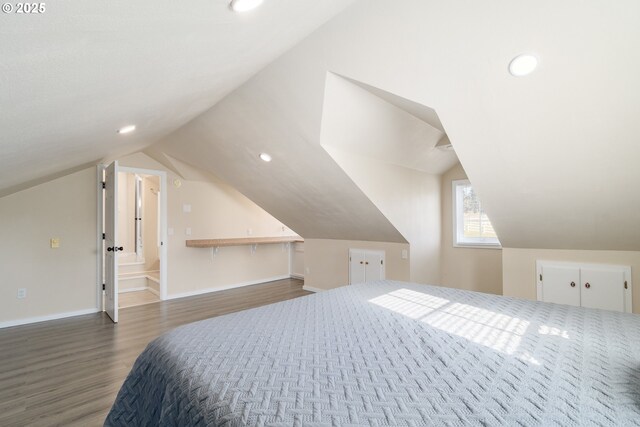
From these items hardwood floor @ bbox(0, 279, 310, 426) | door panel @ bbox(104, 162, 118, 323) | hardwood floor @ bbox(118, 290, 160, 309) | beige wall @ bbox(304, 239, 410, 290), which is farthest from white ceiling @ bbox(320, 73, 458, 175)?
hardwood floor @ bbox(118, 290, 160, 309)

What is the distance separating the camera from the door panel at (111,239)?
401cm

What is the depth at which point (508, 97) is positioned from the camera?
84.4 inches

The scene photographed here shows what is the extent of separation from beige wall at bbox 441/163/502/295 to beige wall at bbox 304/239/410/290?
0.93 m

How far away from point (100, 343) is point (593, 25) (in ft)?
15.6

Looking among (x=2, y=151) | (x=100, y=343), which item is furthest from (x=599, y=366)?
(x=100, y=343)

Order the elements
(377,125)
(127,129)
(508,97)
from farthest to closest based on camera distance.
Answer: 1. (377,125)
2. (127,129)
3. (508,97)

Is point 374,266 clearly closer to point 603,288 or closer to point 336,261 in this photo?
point 336,261

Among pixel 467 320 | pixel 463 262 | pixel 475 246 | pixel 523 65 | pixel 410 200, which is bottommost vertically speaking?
pixel 463 262

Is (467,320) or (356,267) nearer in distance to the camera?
(467,320)

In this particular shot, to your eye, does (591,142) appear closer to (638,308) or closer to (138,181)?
(638,308)

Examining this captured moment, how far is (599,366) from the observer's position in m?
1.23

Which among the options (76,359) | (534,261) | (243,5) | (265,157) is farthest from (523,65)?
(76,359)

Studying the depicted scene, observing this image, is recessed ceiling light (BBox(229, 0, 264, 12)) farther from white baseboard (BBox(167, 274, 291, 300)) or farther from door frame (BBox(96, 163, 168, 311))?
white baseboard (BBox(167, 274, 291, 300))

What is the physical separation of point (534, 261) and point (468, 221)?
1345mm
